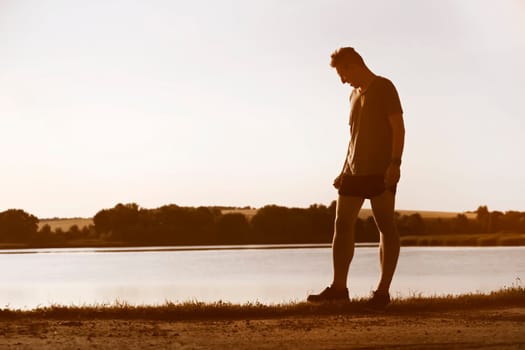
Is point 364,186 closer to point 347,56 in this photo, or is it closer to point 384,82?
point 384,82

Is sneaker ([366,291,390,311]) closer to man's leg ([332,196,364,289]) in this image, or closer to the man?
the man

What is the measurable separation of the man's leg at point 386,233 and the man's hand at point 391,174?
89 mm

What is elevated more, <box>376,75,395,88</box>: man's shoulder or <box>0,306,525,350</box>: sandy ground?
<box>376,75,395,88</box>: man's shoulder

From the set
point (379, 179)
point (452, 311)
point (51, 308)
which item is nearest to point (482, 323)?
point (452, 311)

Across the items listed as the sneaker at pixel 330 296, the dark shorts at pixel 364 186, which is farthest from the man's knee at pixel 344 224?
the sneaker at pixel 330 296

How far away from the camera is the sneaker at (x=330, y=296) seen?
26.6 ft

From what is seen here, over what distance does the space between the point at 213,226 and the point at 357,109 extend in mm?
39862

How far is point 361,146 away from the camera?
810cm

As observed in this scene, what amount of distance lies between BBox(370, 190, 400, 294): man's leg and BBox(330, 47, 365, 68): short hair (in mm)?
1347

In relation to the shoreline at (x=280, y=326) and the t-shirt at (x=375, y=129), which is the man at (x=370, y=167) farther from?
the shoreline at (x=280, y=326)

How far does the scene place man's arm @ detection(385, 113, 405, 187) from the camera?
7875mm

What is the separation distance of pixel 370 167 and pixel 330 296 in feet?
4.30

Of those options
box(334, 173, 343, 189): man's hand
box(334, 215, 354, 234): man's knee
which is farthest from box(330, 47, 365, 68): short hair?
box(334, 215, 354, 234): man's knee

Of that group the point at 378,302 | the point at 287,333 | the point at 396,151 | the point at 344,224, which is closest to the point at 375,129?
the point at 396,151
